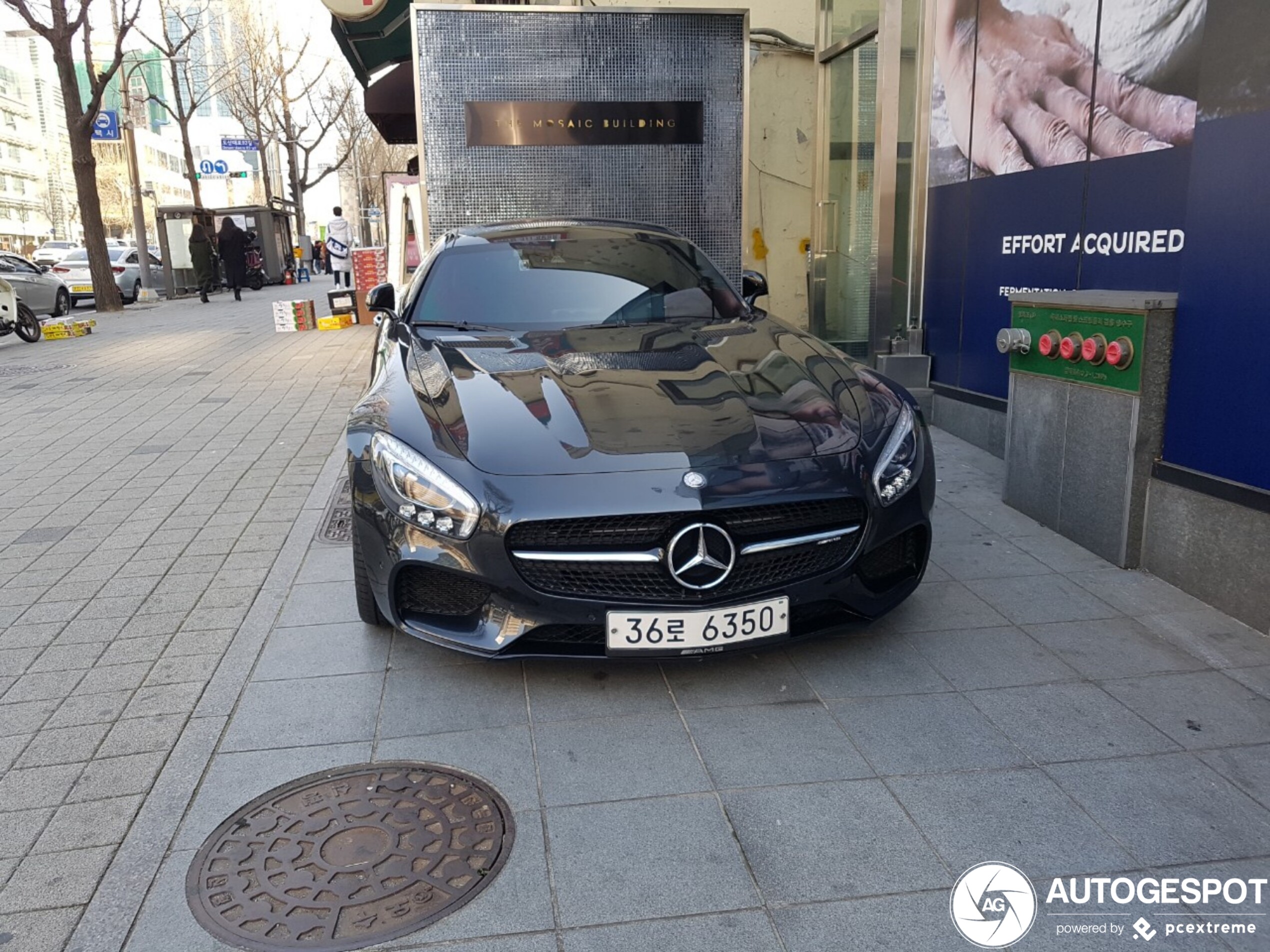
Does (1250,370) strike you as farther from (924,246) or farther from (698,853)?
(924,246)

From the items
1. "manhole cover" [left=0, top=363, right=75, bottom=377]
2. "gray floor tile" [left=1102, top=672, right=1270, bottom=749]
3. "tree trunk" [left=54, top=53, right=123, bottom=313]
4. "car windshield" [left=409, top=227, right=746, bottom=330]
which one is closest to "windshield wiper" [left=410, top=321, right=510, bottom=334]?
"car windshield" [left=409, top=227, right=746, bottom=330]

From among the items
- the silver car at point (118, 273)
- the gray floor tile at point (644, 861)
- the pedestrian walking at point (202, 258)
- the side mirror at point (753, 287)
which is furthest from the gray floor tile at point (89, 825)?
the pedestrian walking at point (202, 258)

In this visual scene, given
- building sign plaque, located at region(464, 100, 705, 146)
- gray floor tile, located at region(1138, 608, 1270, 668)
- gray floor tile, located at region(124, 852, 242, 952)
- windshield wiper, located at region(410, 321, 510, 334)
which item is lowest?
gray floor tile, located at region(124, 852, 242, 952)

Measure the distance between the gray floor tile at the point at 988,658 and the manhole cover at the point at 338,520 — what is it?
2.67 meters

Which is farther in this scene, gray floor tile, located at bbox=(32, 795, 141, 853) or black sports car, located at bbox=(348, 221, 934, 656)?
black sports car, located at bbox=(348, 221, 934, 656)

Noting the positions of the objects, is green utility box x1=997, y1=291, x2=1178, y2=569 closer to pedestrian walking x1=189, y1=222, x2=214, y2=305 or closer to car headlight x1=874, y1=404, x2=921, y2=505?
car headlight x1=874, y1=404, x2=921, y2=505

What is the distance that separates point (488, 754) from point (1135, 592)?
276 centimetres

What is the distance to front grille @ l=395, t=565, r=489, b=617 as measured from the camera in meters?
3.20

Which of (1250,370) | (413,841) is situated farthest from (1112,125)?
(413,841)

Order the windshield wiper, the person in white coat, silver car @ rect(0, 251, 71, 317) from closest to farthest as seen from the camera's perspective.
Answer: the windshield wiper
silver car @ rect(0, 251, 71, 317)
the person in white coat

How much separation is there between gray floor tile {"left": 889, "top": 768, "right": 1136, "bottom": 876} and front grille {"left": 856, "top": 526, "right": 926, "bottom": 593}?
0.76 m

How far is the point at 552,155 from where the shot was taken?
28.1 feet

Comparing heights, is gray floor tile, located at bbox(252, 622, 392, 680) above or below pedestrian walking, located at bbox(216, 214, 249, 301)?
below

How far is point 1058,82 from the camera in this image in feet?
18.0
